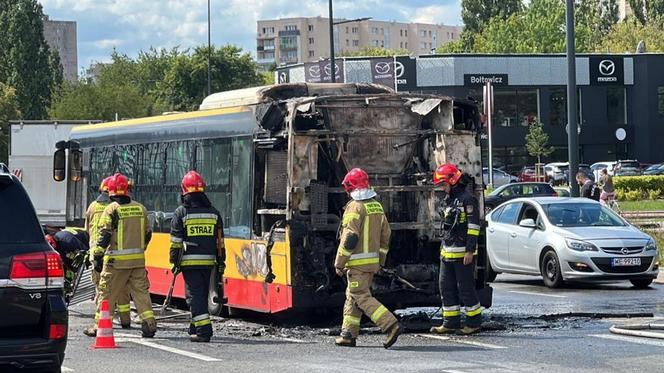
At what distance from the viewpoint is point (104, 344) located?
517 inches

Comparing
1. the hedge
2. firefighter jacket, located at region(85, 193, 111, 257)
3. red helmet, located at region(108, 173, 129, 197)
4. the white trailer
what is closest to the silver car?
firefighter jacket, located at region(85, 193, 111, 257)

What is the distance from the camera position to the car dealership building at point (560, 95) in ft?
236

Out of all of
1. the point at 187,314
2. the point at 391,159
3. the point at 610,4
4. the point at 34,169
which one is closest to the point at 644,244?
the point at 391,159

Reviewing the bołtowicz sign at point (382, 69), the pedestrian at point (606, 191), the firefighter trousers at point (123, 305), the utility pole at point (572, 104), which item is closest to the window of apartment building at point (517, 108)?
the bołtowicz sign at point (382, 69)

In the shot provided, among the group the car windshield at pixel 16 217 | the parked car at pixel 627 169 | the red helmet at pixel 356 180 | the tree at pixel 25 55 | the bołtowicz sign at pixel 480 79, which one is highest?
the tree at pixel 25 55

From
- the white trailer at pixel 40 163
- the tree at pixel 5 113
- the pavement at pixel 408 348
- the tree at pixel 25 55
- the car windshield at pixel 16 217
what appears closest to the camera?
the car windshield at pixel 16 217

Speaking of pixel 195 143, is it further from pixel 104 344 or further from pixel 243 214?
pixel 104 344

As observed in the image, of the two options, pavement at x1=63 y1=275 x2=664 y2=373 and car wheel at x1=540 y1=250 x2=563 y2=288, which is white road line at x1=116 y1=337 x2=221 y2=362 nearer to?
pavement at x1=63 y1=275 x2=664 y2=373

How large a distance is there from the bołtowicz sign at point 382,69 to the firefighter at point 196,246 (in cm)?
5568

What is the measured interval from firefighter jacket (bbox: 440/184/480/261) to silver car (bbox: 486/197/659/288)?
5731 mm

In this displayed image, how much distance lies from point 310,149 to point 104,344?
127 inches

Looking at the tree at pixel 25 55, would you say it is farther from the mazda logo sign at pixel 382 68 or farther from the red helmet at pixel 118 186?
the red helmet at pixel 118 186

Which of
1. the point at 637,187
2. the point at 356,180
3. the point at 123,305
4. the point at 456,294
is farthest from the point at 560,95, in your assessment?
the point at 356,180

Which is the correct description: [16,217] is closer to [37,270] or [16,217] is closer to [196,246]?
[37,270]
